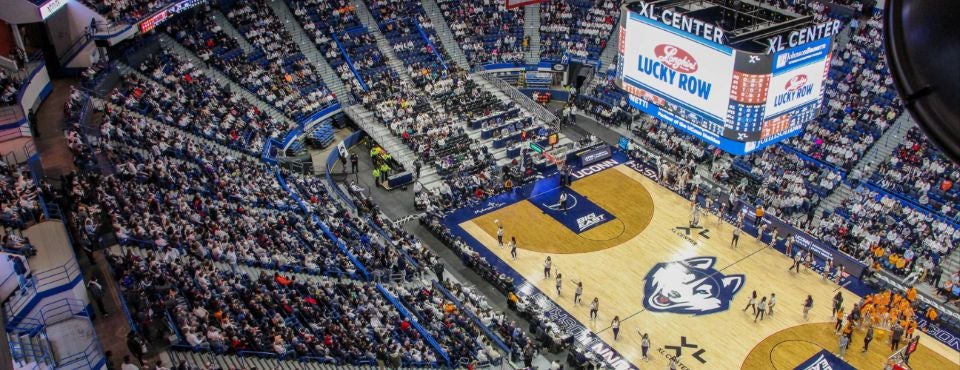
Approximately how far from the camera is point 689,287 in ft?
108

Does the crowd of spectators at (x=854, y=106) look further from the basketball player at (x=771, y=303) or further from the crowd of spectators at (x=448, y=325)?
the crowd of spectators at (x=448, y=325)

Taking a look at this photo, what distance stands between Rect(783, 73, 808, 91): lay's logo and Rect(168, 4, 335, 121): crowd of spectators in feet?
80.9

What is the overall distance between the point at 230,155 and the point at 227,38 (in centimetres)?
1030

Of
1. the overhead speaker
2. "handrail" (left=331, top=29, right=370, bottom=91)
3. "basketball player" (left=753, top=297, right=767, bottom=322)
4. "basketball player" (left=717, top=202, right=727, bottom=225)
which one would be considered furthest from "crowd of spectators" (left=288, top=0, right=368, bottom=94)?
the overhead speaker

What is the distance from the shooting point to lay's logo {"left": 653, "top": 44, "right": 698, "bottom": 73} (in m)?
29.1

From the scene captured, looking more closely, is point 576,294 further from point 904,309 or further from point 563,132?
point 563,132

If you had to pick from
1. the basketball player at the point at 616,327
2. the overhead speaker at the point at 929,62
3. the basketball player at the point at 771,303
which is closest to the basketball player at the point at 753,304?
the basketball player at the point at 771,303

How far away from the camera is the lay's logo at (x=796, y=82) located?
1110 inches

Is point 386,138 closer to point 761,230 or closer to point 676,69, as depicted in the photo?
point 676,69

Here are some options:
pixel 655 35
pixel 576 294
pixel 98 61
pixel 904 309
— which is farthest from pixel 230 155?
pixel 904 309

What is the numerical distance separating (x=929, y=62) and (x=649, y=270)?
31494mm

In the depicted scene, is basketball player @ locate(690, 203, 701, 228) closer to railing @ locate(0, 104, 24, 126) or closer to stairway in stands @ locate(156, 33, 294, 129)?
stairway in stands @ locate(156, 33, 294, 129)

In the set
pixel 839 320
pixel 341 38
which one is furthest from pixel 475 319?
pixel 341 38

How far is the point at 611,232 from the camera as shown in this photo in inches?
1446
